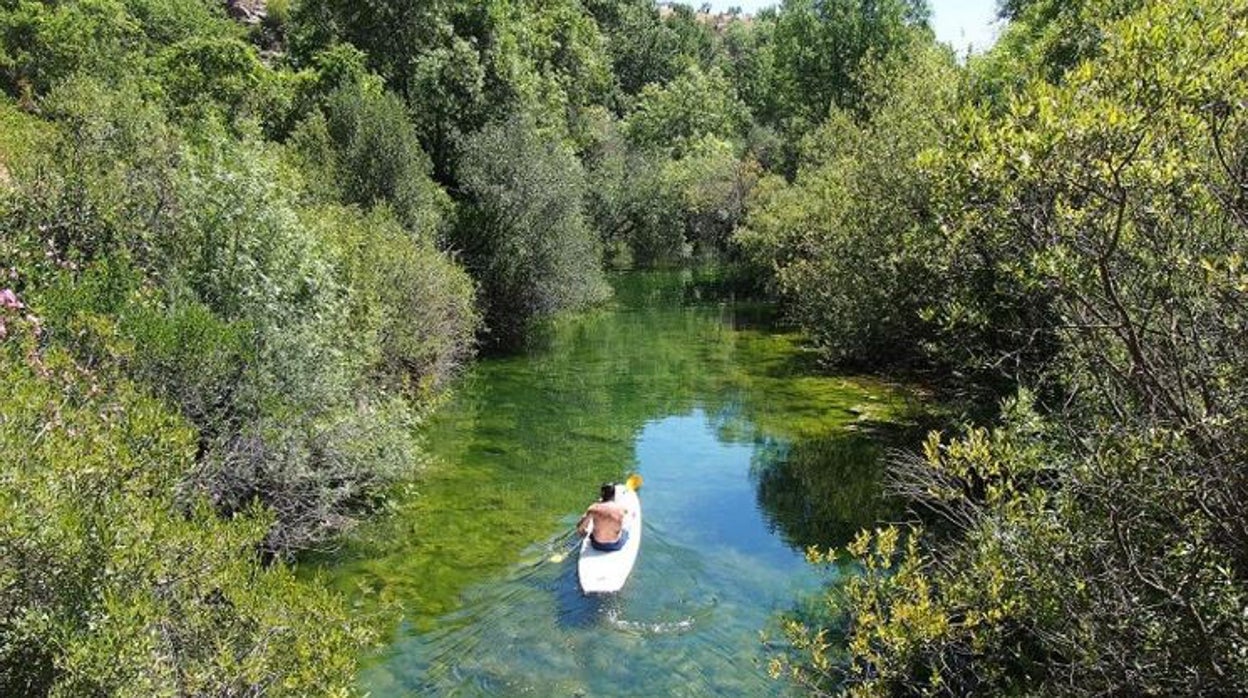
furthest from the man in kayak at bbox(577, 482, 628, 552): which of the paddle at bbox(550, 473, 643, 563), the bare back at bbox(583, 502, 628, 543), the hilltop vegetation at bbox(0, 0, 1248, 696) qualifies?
the hilltop vegetation at bbox(0, 0, 1248, 696)

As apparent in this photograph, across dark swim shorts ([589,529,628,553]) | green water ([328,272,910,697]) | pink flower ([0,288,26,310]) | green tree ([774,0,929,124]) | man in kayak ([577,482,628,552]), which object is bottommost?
green water ([328,272,910,697])

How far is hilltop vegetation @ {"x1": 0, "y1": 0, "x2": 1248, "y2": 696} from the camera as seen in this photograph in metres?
5.59

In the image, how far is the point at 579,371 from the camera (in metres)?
30.1

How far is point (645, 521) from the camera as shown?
54.9 ft

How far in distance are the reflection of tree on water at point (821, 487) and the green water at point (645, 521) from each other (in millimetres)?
58

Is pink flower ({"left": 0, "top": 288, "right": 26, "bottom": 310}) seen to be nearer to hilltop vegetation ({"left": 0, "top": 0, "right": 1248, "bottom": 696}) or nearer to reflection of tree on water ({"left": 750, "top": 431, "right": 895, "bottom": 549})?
hilltop vegetation ({"left": 0, "top": 0, "right": 1248, "bottom": 696})

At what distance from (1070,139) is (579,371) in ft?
82.3

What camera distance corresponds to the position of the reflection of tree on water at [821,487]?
16.2 meters

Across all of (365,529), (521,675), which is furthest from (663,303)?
(521,675)

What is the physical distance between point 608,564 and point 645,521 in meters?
3.21

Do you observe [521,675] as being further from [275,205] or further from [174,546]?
[275,205]

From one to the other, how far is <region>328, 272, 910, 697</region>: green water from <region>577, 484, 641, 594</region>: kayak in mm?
240

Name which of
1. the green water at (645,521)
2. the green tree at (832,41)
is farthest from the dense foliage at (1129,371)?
the green tree at (832,41)

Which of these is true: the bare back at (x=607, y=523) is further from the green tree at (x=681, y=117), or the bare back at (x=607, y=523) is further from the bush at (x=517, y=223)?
the green tree at (x=681, y=117)
